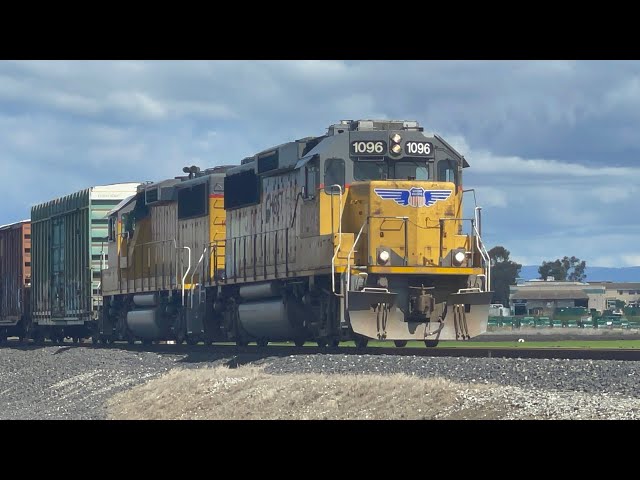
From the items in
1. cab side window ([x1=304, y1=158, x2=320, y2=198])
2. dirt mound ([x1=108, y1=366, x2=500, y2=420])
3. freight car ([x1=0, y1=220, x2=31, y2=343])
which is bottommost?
dirt mound ([x1=108, y1=366, x2=500, y2=420])

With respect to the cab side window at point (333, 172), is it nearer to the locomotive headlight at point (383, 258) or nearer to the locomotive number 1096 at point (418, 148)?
the locomotive number 1096 at point (418, 148)

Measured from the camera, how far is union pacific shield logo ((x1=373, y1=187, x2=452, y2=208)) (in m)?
17.9

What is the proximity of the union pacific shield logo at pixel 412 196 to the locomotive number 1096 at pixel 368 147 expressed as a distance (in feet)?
2.56

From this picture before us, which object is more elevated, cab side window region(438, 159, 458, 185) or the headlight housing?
cab side window region(438, 159, 458, 185)

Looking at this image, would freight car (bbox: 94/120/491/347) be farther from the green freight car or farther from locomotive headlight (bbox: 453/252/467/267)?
the green freight car

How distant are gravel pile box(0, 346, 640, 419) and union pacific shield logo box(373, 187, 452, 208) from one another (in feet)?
10.1

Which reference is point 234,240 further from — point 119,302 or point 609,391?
point 609,391

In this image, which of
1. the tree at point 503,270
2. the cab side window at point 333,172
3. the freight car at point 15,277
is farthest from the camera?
the tree at point 503,270

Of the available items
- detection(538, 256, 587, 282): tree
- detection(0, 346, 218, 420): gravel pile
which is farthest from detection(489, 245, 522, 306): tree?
detection(0, 346, 218, 420): gravel pile

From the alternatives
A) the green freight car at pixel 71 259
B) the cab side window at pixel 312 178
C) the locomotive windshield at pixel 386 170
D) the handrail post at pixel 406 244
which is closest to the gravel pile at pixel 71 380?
the cab side window at pixel 312 178

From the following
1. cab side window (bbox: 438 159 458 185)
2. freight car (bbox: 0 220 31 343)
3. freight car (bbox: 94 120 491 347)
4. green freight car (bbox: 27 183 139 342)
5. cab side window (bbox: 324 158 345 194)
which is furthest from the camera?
freight car (bbox: 0 220 31 343)

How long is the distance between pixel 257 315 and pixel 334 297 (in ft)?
10.5

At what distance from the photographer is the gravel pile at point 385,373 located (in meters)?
10.4

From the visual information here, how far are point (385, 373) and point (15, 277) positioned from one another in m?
25.8
